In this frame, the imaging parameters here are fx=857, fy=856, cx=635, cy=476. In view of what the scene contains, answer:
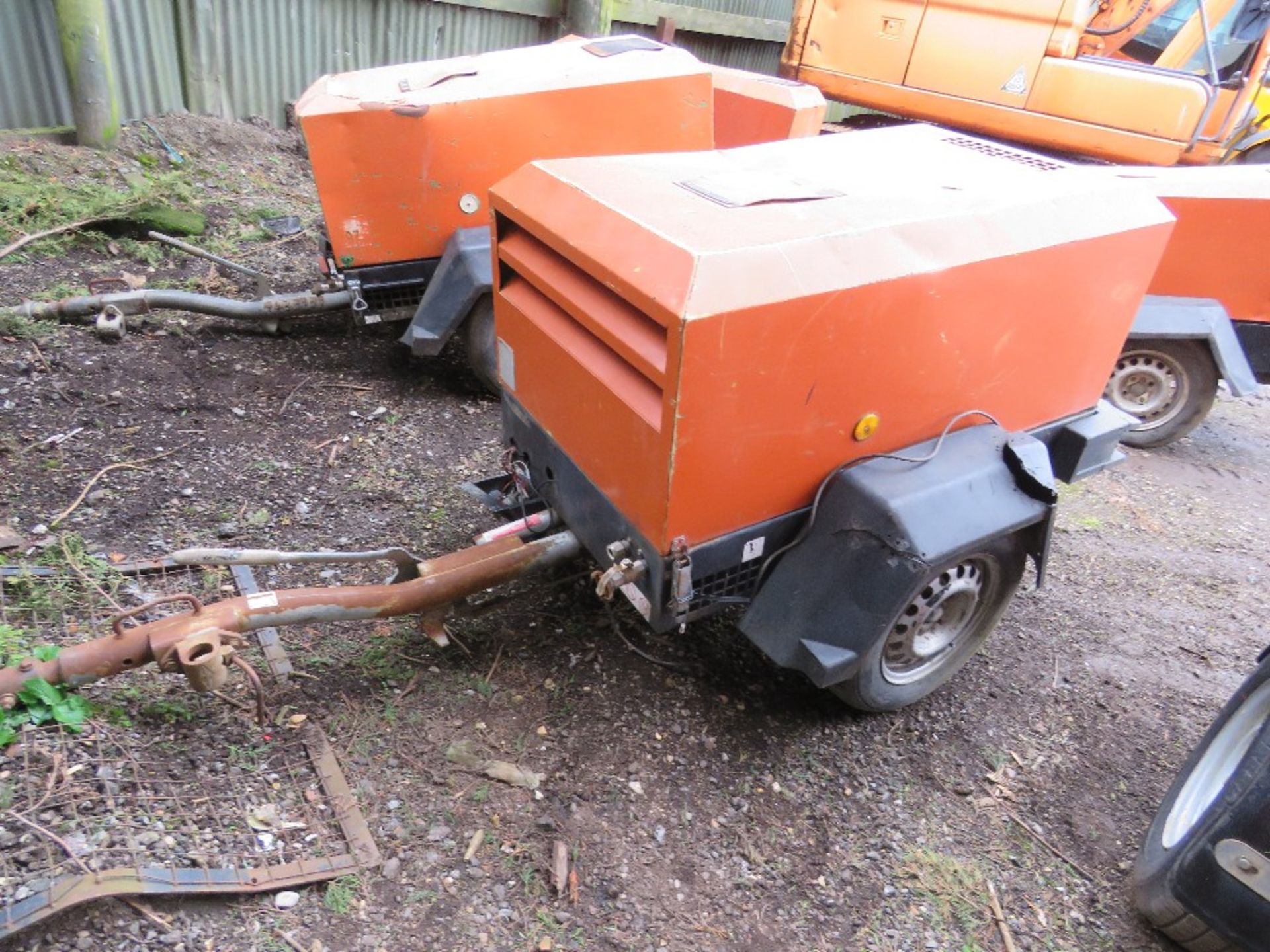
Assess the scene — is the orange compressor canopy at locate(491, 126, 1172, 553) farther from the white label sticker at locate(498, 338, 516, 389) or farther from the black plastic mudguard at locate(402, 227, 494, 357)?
the black plastic mudguard at locate(402, 227, 494, 357)

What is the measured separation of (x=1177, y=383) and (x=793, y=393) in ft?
11.3

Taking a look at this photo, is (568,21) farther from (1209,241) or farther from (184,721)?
(184,721)

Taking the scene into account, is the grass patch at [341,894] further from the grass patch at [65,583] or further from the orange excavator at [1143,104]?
the orange excavator at [1143,104]

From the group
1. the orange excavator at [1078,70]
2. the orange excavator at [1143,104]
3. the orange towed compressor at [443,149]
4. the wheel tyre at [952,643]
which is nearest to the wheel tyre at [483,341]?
the orange towed compressor at [443,149]

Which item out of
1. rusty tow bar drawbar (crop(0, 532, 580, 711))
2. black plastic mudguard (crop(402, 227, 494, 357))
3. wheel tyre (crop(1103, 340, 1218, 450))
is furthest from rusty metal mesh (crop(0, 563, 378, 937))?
wheel tyre (crop(1103, 340, 1218, 450))

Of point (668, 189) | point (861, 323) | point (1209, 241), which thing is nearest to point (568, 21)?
point (1209, 241)

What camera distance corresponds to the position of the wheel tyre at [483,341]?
3.77 m

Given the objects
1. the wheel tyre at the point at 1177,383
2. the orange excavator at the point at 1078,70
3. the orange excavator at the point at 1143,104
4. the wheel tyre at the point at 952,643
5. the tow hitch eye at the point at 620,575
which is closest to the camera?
the tow hitch eye at the point at 620,575

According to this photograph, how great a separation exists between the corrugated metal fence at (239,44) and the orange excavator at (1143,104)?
2636mm

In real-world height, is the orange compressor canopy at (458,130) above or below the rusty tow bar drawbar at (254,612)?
above

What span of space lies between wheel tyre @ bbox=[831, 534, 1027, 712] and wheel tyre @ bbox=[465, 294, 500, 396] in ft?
6.82

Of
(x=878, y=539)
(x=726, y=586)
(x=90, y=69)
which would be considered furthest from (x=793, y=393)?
(x=90, y=69)

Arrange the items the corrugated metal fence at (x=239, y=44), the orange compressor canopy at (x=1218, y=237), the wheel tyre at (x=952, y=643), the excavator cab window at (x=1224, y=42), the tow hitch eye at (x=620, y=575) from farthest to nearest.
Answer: the excavator cab window at (x=1224, y=42) → the corrugated metal fence at (x=239, y=44) → the orange compressor canopy at (x=1218, y=237) → the wheel tyre at (x=952, y=643) → the tow hitch eye at (x=620, y=575)

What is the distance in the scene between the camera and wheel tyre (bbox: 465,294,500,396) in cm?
377
